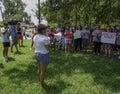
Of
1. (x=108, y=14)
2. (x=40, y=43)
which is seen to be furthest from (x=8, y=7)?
(x=40, y=43)

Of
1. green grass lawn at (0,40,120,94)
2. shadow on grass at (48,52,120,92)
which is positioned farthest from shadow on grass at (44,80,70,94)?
shadow on grass at (48,52,120,92)

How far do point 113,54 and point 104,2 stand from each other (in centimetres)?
425

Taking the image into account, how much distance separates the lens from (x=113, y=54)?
635 inches

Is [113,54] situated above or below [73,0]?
below

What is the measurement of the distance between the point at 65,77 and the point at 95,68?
7.16ft

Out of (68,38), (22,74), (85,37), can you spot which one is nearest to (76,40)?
(85,37)

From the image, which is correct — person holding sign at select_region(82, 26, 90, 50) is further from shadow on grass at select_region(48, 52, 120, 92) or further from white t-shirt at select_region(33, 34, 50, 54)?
white t-shirt at select_region(33, 34, 50, 54)

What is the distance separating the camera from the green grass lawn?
8664 millimetres

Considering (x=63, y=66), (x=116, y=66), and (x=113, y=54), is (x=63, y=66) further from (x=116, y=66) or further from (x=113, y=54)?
(x=113, y=54)

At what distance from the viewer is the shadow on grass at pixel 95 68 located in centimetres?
969

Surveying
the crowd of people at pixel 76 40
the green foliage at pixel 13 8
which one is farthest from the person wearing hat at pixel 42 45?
the green foliage at pixel 13 8

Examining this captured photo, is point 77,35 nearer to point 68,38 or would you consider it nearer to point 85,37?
point 85,37

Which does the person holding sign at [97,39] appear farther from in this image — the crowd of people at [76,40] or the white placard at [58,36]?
the white placard at [58,36]

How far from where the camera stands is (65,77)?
33.5 ft
